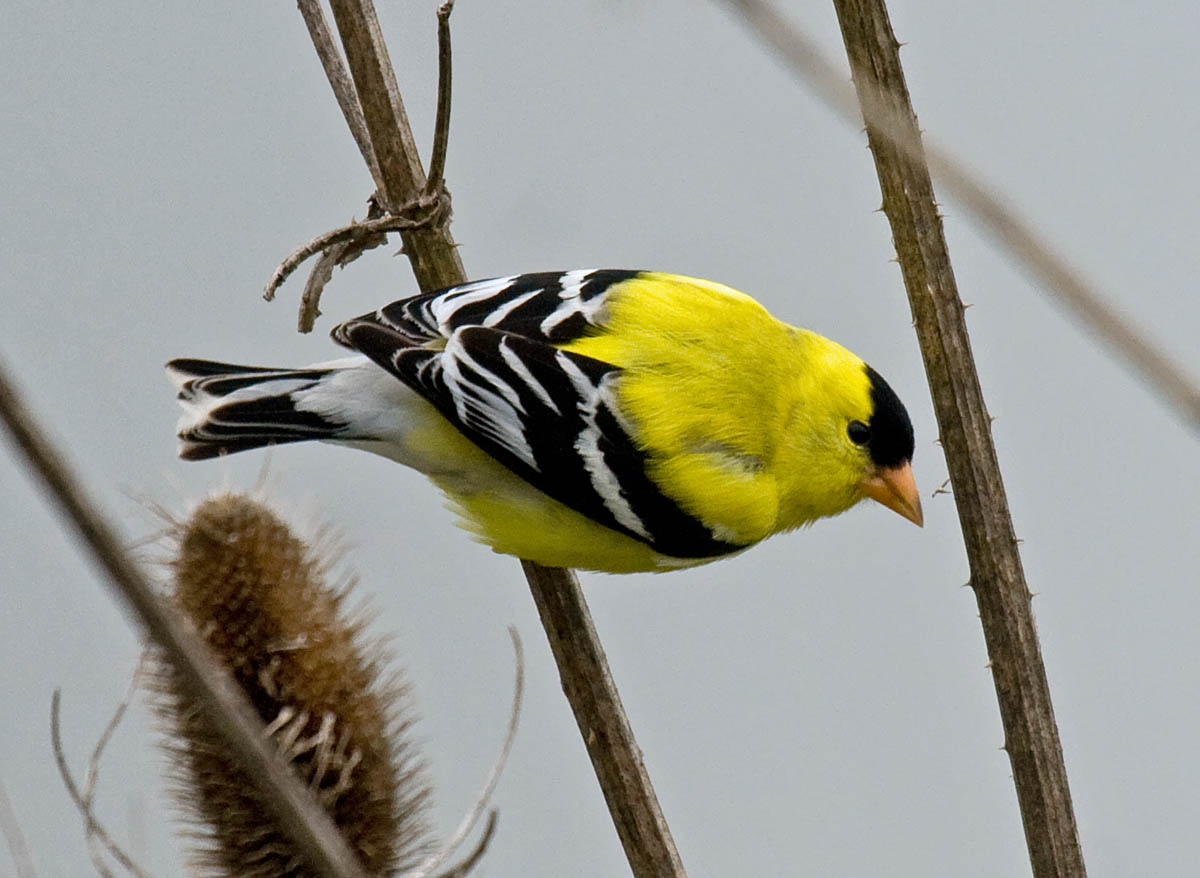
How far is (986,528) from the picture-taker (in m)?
0.79

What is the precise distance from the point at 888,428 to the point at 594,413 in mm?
344

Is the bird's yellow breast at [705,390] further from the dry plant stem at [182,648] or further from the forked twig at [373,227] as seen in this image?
the dry plant stem at [182,648]

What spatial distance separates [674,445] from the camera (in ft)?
3.91

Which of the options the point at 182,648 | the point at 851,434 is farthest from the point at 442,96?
the point at 182,648

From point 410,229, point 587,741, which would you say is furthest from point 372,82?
point 587,741

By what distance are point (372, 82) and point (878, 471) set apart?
682 millimetres

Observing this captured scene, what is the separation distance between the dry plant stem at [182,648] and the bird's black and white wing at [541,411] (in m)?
0.85

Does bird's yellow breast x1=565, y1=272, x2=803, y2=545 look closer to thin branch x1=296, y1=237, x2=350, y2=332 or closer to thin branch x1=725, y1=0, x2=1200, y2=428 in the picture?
thin branch x1=296, y1=237, x2=350, y2=332

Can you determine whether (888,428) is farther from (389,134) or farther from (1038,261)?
(1038,261)

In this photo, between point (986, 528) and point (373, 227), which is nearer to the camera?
point (986, 528)

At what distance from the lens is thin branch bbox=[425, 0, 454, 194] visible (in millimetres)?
860

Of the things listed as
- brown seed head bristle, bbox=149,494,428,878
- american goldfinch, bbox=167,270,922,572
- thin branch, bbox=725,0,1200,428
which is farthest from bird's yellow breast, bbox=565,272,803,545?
thin branch, bbox=725,0,1200,428

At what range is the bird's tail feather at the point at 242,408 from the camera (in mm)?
1108

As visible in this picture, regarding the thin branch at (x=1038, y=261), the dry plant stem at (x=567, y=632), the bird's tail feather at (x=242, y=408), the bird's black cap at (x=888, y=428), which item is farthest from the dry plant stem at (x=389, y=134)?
the thin branch at (x=1038, y=261)
